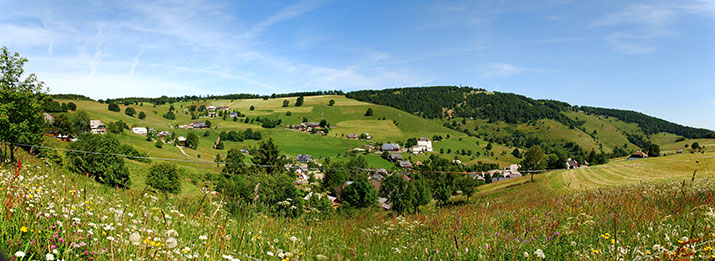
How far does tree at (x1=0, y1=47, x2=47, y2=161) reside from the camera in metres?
21.1

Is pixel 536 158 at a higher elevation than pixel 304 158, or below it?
higher

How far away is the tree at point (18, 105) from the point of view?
21094 mm

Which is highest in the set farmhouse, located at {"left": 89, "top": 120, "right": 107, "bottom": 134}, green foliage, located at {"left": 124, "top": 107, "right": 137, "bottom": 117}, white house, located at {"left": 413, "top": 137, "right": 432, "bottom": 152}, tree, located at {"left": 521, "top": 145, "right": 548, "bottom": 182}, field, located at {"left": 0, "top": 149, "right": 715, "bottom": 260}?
field, located at {"left": 0, "top": 149, "right": 715, "bottom": 260}

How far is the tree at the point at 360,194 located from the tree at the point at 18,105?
139 ft

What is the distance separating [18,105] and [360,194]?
44.9m

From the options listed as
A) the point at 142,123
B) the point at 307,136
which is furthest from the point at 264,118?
the point at 142,123

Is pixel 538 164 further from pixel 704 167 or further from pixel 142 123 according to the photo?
pixel 142 123

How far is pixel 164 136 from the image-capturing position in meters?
122

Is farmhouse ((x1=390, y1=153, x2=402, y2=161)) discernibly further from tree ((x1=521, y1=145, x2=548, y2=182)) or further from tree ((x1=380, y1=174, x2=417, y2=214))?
tree ((x1=380, y1=174, x2=417, y2=214))

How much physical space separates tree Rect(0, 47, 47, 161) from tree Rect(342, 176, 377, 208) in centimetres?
4223

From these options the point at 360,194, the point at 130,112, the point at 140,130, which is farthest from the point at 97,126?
the point at 360,194

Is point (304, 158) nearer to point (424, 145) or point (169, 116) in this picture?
point (424, 145)

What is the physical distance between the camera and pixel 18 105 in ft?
Result: 71.5

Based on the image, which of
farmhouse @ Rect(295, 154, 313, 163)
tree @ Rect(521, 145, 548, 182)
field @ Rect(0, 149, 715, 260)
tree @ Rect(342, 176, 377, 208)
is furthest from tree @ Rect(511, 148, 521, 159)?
field @ Rect(0, 149, 715, 260)
